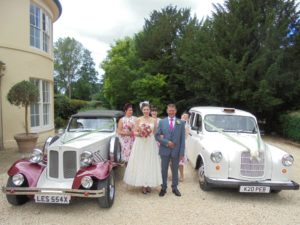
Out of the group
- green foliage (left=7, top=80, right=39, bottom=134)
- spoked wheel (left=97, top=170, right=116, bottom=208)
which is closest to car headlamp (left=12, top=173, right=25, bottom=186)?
spoked wheel (left=97, top=170, right=116, bottom=208)

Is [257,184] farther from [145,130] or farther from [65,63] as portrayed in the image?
[65,63]

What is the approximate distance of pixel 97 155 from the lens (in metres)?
6.27

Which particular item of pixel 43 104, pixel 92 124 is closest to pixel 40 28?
pixel 43 104

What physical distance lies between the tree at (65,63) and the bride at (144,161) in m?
61.9

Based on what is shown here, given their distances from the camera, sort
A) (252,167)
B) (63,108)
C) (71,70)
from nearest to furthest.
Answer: (252,167), (63,108), (71,70)

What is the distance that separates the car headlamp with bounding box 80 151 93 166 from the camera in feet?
17.9

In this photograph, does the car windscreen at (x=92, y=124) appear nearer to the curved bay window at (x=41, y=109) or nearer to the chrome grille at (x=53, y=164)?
the chrome grille at (x=53, y=164)

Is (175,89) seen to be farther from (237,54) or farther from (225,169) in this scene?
(225,169)

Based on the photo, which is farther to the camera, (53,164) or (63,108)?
(63,108)

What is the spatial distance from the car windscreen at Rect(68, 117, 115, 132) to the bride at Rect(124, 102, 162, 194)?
1516mm

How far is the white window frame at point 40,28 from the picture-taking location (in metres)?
12.9

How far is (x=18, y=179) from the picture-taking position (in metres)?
5.26

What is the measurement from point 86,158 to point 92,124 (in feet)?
7.21

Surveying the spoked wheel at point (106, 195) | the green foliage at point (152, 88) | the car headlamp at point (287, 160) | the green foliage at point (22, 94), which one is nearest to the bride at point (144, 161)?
the spoked wheel at point (106, 195)
